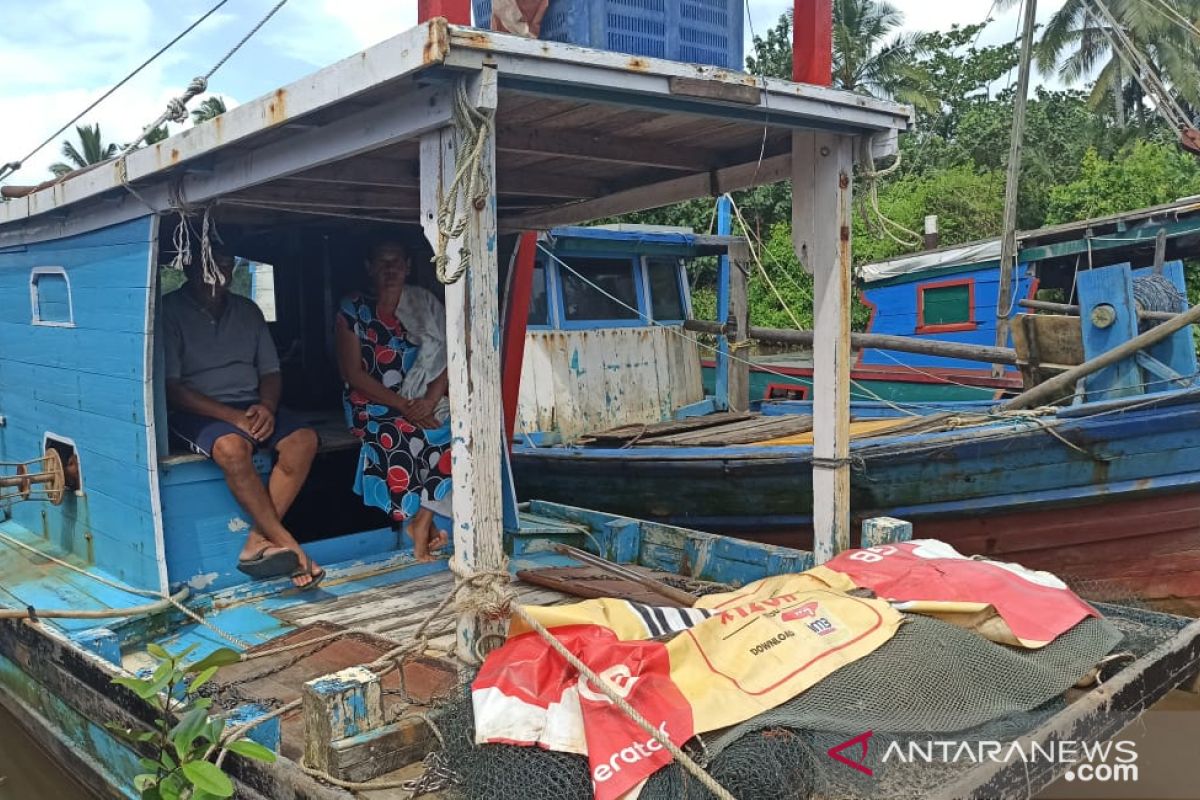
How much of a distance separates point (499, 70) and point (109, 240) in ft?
9.34

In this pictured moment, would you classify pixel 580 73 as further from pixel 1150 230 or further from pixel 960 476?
pixel 1150 230

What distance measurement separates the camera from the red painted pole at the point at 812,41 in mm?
3611

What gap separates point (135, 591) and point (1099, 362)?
5.75 meters

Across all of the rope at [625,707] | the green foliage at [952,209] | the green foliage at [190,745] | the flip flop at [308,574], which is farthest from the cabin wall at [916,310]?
the green foliage at [190,745]

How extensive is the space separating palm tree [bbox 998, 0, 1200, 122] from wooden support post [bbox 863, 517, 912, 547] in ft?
73.6

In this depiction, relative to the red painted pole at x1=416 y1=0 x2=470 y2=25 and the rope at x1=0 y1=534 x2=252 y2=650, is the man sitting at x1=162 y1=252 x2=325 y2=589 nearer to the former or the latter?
the rope at x1=0 y1=534 x2=252 y2=650

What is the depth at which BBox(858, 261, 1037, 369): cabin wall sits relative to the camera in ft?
37.0

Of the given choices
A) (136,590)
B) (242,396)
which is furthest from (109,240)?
(136,590)

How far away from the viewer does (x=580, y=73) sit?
2.89 m

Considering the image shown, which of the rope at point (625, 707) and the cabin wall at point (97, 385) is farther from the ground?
the cabin wall at point (97, 385)

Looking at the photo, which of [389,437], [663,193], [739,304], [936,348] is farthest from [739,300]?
[389,437]

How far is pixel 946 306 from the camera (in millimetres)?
11938

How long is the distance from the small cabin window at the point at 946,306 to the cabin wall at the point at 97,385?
10.00 metres

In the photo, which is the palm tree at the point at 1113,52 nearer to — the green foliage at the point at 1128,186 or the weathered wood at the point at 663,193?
the green foliage at the point at 1128,186
